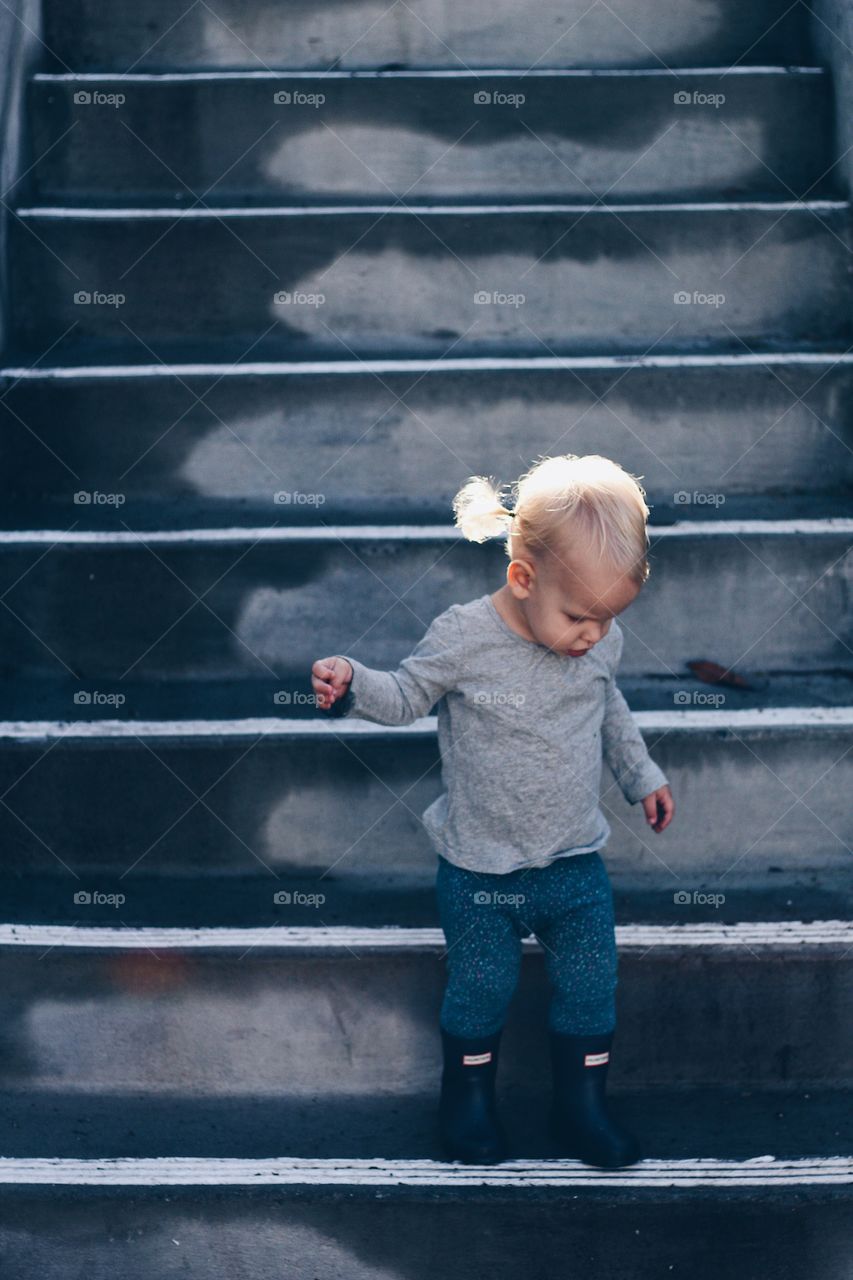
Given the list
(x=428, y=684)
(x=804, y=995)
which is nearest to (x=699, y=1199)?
(x=804, y=995)

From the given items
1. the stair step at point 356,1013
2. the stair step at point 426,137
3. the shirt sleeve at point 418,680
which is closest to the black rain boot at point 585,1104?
the stair step at point 356,1013

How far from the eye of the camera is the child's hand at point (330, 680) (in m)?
1.64

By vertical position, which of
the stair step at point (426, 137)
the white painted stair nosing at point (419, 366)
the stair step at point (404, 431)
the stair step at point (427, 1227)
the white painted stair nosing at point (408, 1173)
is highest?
the stair step at point (426, 137)

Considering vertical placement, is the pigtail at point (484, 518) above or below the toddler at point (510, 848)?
above

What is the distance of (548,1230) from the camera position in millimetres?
1652

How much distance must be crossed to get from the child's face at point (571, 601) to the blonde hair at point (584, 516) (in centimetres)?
2

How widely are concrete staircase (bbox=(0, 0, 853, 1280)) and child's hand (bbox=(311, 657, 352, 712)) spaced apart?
39cm

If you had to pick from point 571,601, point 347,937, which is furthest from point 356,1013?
point 571,601

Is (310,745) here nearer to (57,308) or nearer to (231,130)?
(57,308)

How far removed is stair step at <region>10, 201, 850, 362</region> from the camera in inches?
100

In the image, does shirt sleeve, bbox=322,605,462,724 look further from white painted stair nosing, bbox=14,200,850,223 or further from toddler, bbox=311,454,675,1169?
white painted stair nosing, bbox=14,200,850,223

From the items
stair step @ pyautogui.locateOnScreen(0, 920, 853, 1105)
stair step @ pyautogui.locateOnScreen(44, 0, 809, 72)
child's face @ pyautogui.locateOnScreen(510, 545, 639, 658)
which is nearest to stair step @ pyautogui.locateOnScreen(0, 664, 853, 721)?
stair step @ pyautogui.locateOnScreen(0, 920, 853, 1105)

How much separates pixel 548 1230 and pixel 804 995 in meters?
0.54

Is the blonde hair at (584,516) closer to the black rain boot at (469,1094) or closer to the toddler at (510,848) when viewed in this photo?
the toddler at (510,848)
